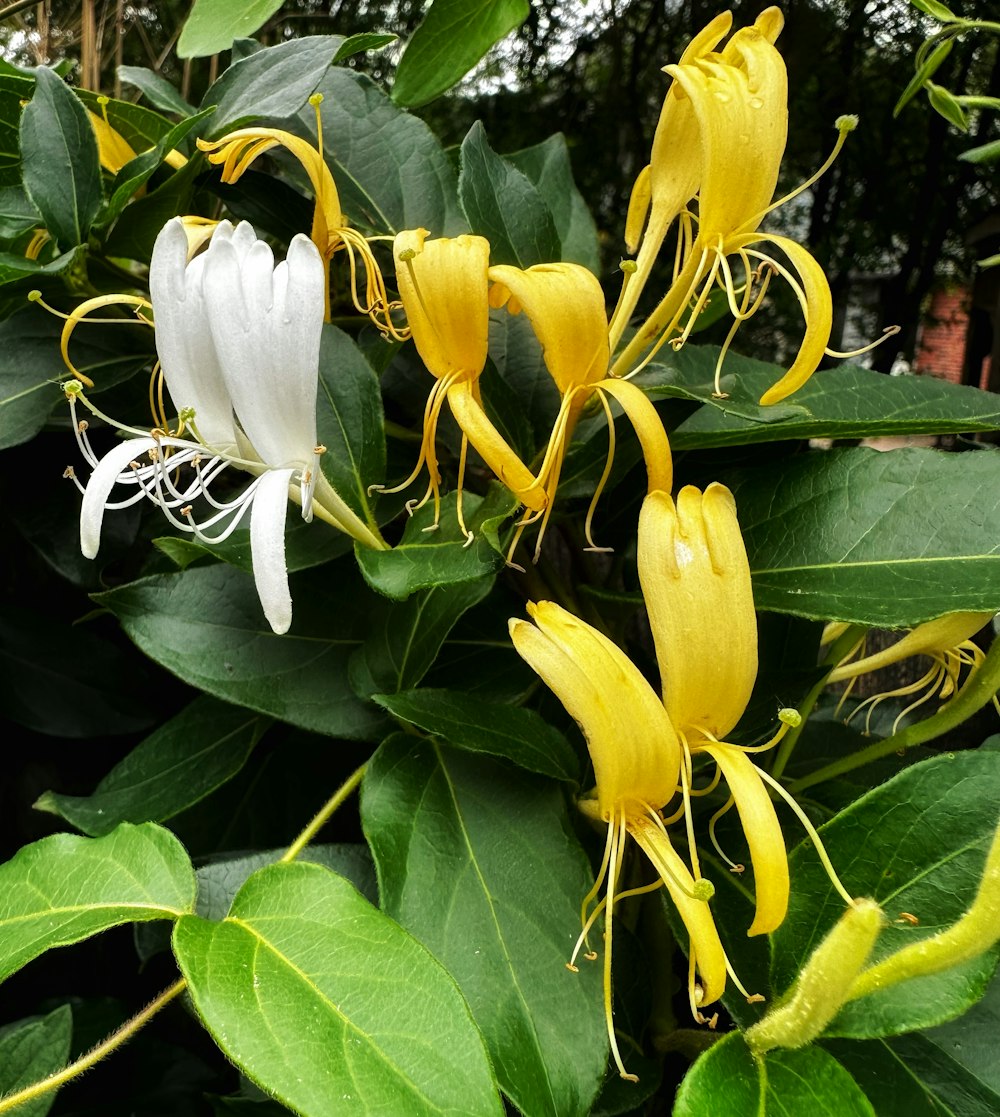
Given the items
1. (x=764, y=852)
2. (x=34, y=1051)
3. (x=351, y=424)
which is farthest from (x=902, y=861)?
(x=34, y=1051)

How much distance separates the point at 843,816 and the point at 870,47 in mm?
1134

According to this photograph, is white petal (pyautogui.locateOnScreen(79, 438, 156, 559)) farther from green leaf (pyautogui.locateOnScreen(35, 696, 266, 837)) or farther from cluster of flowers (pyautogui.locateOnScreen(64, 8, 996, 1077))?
green leaf (pyautogui.locateOnScreen(35, 696, 266, 837))

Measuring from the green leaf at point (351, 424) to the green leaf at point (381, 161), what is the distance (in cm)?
13

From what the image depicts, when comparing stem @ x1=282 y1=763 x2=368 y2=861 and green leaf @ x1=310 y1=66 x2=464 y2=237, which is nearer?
stem @ x1=282 y1=763 x2=368 y2=861

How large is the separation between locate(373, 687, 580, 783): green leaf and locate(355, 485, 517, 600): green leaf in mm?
52

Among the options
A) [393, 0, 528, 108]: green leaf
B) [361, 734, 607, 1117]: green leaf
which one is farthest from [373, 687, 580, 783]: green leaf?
[393, 0, 528, 108]: green leaf

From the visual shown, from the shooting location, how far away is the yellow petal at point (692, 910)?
320 mm

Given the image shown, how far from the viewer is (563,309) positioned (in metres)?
0.38

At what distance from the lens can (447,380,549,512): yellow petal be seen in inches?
14.9

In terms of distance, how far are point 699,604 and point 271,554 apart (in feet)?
0.52

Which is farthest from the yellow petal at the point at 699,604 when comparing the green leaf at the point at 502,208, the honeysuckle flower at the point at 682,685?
the green leaf at the point at 502,208

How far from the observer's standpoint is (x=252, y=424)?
14.5 inches

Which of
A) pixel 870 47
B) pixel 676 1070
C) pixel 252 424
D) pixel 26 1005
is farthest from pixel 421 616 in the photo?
pixel 870 47

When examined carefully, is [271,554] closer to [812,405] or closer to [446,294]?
[446,294]
